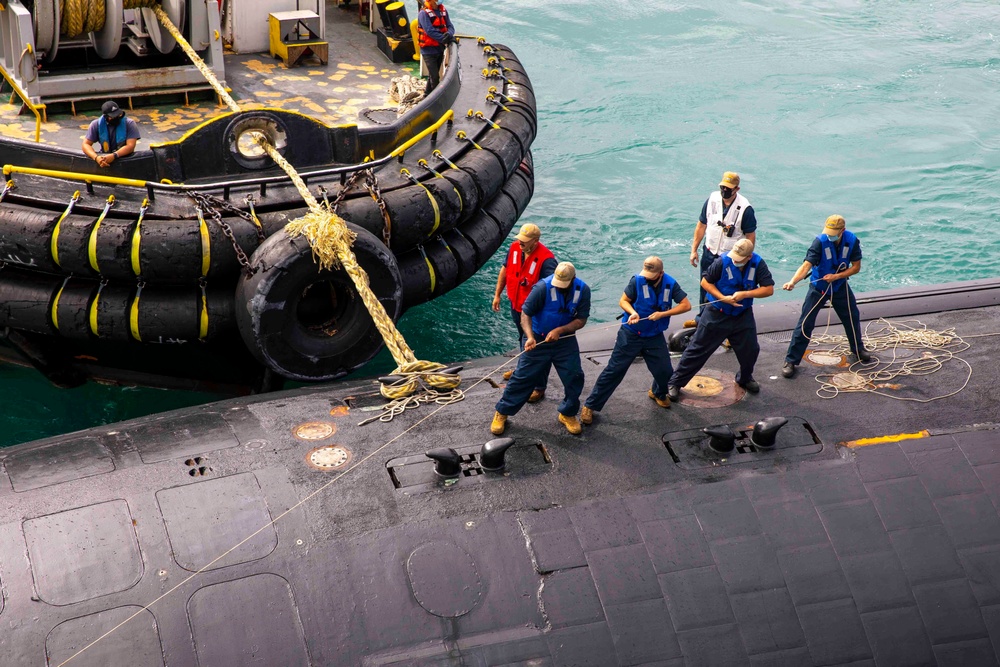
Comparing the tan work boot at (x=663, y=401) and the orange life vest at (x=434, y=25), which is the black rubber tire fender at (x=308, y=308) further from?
the orange life vest at (x=434, y=25)

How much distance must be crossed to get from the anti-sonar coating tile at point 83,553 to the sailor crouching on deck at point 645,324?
335cm

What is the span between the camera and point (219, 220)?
8.90 m

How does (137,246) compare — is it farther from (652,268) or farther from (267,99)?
(652,268)

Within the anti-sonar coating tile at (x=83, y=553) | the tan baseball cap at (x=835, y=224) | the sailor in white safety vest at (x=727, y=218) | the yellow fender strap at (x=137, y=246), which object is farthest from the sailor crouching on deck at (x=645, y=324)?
the yellow fender strap at (x=137, y=246)

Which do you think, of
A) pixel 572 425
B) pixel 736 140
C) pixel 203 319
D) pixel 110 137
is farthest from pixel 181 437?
pixel 736 140

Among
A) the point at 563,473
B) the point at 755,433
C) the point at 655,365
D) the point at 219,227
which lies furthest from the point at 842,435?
the point at 219,227

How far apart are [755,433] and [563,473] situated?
1.46m

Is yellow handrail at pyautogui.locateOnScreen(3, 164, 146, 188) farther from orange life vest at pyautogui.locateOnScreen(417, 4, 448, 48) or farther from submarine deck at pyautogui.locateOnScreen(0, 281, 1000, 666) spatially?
orange life vest at pyautogui.locateOnScreen(417, 4, 448, 48)

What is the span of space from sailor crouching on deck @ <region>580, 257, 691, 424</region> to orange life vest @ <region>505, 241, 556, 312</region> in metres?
0.86

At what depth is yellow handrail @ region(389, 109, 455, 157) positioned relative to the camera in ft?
34.2

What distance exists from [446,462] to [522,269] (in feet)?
6.45

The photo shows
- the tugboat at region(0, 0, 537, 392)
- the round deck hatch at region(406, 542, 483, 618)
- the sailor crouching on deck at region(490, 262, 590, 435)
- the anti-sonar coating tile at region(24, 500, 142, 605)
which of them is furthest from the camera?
the tugboat at region(0, 0, 537, 392)

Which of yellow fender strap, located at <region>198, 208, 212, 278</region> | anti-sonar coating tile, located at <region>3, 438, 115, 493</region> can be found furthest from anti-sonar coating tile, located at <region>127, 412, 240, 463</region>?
yellow fender strap, located at <region>198, 208, 212, 278</region>

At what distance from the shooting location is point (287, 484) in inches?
264
